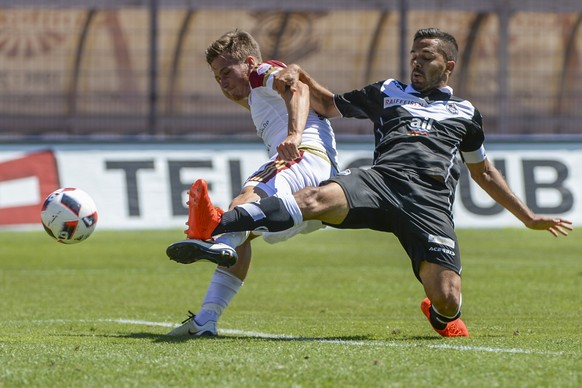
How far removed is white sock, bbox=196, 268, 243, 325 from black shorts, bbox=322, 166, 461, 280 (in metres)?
0.95

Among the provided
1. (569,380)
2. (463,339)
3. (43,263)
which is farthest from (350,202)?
(43,263)

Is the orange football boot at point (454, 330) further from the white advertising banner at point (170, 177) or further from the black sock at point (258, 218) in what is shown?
the white advertising banner at point (170, 177)

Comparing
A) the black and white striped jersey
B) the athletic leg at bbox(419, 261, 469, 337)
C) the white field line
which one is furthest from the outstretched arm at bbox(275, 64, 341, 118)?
the white field line

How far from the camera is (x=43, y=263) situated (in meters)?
15.1

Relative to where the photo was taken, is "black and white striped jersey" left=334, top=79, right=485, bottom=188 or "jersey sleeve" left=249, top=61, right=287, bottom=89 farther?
"jersey sleeve" left=249, top=61, right=287, bottom=89

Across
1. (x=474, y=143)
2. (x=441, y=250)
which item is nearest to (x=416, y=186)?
(x=441, y=250)

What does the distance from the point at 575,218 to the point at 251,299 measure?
1018 centimetres

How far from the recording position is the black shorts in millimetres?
7660

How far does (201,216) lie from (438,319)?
186 centimetres

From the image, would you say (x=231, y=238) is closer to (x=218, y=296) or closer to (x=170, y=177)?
(x=218, y=296)

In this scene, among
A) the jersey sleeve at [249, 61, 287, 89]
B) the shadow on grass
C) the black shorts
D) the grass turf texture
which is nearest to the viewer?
the grass turf texture

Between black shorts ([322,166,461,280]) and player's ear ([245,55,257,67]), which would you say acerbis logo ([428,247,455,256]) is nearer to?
black shorts ([322,166,461,280])

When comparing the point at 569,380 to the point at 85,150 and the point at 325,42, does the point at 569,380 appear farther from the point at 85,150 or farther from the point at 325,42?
the point at 325,42

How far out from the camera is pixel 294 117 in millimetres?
7828
